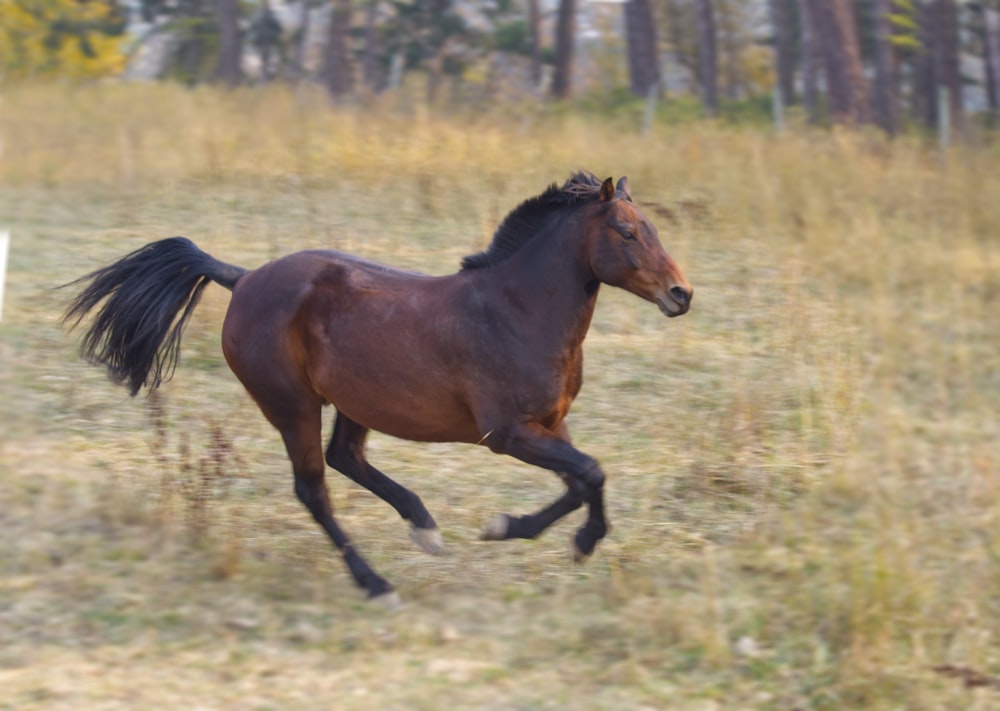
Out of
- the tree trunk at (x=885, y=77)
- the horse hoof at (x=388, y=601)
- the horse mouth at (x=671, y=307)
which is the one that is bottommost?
the horse hoof at (x=388, y=601)

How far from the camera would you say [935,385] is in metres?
9.21

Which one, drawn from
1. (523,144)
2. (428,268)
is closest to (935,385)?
(428,268)

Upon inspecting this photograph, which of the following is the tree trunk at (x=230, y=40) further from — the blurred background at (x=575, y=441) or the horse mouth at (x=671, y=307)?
the horse mouth at (x=671, y=307)

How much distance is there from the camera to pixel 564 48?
2756 centimetres

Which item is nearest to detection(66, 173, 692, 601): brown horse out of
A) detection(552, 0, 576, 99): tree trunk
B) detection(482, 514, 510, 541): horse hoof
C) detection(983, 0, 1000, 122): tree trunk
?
detection(482, 514, 510, 541): horse hoof

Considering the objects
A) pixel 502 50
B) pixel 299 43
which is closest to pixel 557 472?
pixel 502 50

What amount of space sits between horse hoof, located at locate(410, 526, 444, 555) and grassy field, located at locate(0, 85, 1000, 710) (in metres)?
0.15

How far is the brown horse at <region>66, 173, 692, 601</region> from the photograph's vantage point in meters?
5.42

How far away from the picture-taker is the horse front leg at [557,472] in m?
5.35

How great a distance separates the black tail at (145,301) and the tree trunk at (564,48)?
2193 cm

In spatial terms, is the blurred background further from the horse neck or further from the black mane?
the black mane

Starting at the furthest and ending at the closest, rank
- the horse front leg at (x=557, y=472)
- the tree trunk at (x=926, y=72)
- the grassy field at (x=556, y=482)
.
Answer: the tree trunk at (x=926, y=72)
the horse front leg at (x=557, y=472)
the grassy field at (x=556, y=482)

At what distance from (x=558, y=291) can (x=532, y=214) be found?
1.42ft

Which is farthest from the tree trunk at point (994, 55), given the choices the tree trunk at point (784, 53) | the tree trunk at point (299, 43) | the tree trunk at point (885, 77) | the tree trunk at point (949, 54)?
the tree trunk at point (299, 43)
